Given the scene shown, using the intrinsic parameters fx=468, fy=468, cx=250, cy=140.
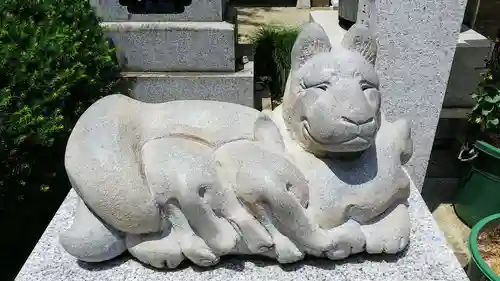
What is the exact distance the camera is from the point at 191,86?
324cm

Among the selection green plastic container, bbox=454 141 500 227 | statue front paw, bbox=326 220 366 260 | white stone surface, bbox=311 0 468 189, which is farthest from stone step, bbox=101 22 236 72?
statue front paw, bbox=326 220 366 260

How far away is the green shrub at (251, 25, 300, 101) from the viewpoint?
393cm

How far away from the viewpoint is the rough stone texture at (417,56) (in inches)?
88.7

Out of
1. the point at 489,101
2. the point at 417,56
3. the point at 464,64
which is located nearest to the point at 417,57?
the point at 417,56

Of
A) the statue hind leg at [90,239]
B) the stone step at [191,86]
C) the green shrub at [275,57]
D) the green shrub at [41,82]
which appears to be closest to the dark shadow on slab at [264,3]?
the green shrub at [275,57]

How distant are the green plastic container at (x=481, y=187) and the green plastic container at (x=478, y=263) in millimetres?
432

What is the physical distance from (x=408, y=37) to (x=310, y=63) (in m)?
1.10

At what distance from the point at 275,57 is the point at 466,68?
4.98ft

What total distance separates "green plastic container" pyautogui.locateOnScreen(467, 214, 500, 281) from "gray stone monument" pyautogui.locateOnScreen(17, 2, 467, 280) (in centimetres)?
55

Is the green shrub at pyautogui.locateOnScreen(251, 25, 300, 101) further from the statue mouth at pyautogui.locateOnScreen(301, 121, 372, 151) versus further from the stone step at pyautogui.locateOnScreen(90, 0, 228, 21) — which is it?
the statue mouth at pyautogui.locateOnScreen(301, 121, 372, 151)

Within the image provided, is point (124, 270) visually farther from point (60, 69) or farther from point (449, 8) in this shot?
point (449, 8)

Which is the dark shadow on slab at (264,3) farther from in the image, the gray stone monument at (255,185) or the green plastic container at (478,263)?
the gray stone monument at (255,185)

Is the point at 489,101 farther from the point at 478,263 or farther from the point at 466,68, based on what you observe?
the point at 478,263

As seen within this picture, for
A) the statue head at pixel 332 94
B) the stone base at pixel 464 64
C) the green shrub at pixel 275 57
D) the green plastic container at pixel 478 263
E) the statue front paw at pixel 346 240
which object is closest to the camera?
the statue head at pixel 332 94
